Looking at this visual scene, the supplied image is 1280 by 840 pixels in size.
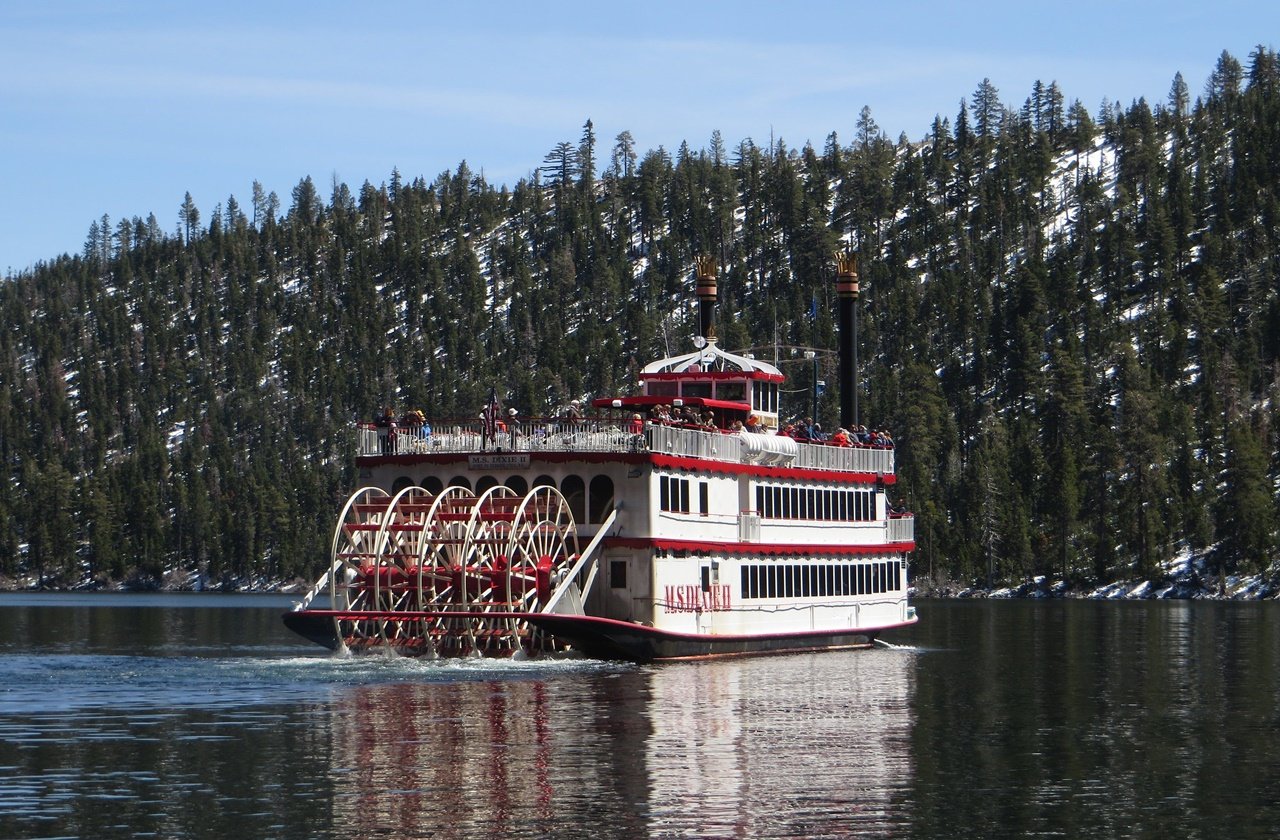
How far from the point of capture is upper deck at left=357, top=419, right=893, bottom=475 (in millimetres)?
51344

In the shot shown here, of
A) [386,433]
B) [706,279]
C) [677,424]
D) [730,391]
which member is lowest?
[677,424]

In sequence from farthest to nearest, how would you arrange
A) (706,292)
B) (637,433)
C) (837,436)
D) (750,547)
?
(706,292) < (837,436) < (750,547) < (637,433)

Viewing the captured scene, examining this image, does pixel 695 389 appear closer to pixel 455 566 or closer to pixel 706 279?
pixel 706 279

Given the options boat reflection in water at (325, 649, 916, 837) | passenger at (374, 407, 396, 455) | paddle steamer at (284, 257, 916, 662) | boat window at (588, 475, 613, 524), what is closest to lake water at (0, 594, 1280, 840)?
boat reflection in water at (325, 649, 916, 837)

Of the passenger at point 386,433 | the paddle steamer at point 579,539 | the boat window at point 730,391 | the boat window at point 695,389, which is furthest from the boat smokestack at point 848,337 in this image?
the passenger at point 386,433

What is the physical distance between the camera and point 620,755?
1280 inches

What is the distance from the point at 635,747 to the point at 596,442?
18771 mm

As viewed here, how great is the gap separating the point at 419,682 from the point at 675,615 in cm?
984

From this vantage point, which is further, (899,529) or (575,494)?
(899,529)

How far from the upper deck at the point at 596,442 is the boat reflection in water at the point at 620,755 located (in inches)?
260

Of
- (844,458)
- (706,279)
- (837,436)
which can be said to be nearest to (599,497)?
(844,458)

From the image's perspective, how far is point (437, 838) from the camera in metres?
25.0

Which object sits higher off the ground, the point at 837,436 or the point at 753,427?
the point at 753,427

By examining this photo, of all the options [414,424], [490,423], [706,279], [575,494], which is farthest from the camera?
[706,279]
